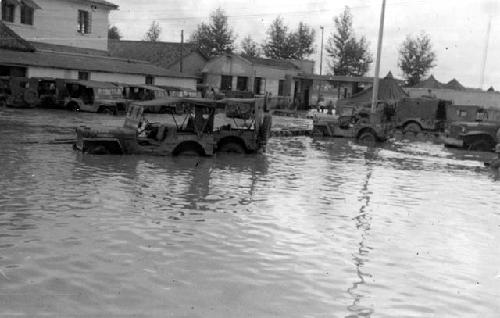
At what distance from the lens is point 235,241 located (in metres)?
8.39

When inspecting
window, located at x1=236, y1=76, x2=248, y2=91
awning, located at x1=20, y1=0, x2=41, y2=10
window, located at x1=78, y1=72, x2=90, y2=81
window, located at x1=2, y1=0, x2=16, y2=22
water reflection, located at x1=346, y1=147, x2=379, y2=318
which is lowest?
water reflection, located at x1=346, y1=147, x2=379, y2=318

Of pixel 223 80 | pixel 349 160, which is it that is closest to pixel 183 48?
pixel 223 80

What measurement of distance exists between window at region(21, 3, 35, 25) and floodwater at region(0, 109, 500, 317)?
24406mm

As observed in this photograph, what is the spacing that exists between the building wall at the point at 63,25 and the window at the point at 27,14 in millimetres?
320

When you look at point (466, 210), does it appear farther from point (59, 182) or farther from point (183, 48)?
point (183, 48)

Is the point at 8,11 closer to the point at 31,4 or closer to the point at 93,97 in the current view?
the point at 31,4

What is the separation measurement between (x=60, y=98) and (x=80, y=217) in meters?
24.8

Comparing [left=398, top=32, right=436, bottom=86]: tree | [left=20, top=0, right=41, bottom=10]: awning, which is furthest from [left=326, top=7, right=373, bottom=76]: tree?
[left=20, top=0, right=41, bottom=10]: awning

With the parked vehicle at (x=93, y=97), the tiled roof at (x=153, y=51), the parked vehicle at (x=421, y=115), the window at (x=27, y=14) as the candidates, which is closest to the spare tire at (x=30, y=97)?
the parked vehicle at (x=93, y=97)

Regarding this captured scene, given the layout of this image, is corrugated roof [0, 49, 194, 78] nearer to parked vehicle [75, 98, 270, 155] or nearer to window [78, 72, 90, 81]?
window [78, 72, 90, 81]

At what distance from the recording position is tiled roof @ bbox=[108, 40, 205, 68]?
52.8 m

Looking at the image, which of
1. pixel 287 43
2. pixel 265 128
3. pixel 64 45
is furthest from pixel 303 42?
pixel 265 128

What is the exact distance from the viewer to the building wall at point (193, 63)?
52750 millimetres

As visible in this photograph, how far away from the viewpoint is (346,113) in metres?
33.0
